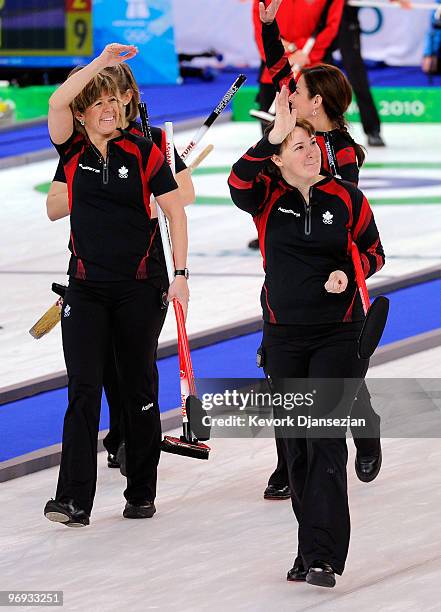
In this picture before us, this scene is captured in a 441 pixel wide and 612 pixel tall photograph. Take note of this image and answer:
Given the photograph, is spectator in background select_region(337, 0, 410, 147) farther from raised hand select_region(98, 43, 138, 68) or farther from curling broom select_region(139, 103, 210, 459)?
raised hand select_region(98, 43, 138, 68)

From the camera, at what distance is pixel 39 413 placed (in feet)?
23.1

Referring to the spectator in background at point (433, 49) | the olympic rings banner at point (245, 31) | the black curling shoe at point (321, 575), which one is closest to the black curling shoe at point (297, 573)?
the black curling shoe at point (321, 575)

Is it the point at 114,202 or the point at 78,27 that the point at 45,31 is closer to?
the point at 78,27

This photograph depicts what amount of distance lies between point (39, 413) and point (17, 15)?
12124mm

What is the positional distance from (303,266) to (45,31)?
1426cm

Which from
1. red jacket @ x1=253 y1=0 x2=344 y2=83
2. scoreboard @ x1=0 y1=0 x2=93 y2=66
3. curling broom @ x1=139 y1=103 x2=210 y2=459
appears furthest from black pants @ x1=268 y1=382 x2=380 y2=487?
scoreboard @ x1=0 y1=0 x2=93 y2=66

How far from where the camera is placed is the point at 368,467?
5918 mm

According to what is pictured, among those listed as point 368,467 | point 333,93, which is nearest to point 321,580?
point 368,467

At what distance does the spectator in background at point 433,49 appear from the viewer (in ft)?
63.6

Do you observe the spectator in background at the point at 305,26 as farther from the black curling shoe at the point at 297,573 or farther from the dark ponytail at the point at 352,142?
the black curling shoe at the point at 297,573

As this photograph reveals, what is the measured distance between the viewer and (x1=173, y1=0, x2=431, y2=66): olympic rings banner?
20.8m

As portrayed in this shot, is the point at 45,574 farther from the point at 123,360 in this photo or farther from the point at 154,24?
the point at 154,24

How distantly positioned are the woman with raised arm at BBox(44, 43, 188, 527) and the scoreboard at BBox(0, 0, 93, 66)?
1314 centimetres

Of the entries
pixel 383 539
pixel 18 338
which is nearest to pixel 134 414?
pixel 383 539
